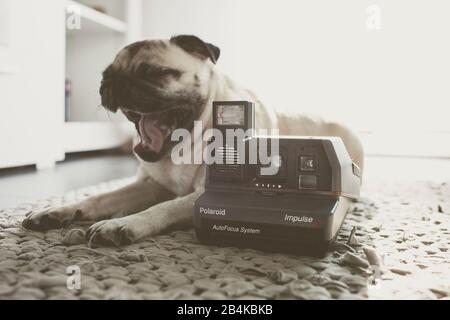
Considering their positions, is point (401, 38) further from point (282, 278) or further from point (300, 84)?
point (282, 278)

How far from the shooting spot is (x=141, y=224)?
1.01 meters

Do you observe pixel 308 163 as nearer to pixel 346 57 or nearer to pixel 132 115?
pixel 132 115

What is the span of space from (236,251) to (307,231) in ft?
0.51

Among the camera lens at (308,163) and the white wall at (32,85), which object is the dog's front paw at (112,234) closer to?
the camera lens at (308,163)

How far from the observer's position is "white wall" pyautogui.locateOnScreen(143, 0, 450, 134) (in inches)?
120

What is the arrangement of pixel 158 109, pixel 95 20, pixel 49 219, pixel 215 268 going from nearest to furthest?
pixel 215 268 → pixel 49 219 → pixel 158 109 → pixel 95 20

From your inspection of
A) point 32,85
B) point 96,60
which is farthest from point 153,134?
point 96,60

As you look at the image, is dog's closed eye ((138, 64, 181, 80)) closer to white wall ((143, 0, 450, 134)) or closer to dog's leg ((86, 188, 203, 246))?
dog's leg ((86, 188, 203, 246))

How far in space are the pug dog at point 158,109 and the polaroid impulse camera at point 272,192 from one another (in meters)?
0.17

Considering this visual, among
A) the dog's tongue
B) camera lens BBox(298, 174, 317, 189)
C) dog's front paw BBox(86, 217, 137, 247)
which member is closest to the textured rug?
dog's front paw BBox(86, 217, 137, 247)

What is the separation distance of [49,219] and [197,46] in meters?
0.59

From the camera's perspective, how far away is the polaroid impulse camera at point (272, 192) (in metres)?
0.90

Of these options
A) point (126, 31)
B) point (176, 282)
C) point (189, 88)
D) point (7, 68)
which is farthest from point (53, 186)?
point (126, 31)
